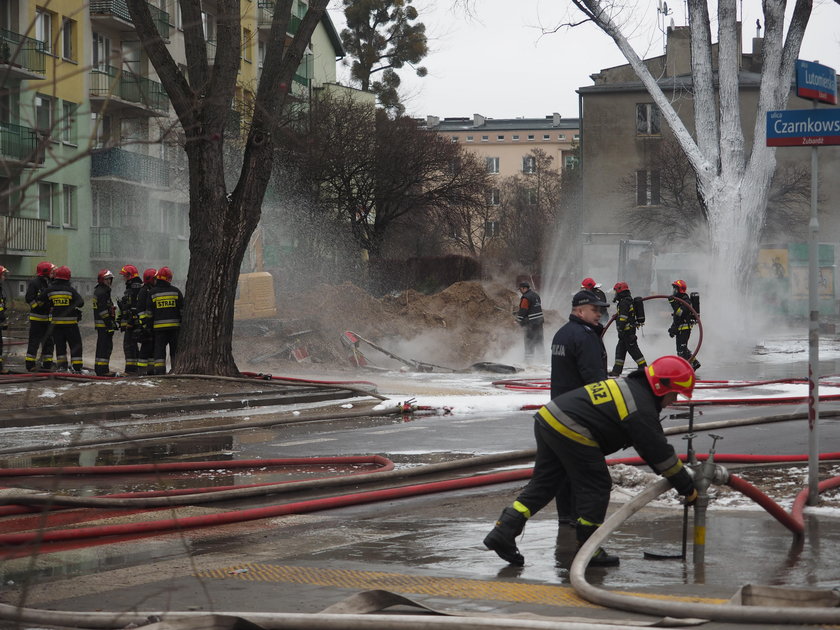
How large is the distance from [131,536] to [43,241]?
27690 mm

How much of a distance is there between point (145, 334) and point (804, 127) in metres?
12.7

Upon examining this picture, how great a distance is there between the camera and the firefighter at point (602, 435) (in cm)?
590

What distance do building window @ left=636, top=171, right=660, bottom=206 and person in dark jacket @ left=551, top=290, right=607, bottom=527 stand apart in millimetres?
43264

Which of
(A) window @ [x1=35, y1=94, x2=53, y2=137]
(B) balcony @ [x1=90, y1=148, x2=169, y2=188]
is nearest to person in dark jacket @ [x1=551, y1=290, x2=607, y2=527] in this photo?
(A) window @ [x1=35, y1=94, x2=53, y2=137]

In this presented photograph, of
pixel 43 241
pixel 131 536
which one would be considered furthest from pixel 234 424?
pixel 43 241

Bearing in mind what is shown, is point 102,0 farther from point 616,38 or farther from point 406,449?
point 406,449

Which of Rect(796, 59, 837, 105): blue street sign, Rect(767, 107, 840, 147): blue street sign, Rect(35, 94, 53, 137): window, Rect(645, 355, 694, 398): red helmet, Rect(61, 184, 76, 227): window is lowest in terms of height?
Rect(645, 355, 694, 398): red helmet

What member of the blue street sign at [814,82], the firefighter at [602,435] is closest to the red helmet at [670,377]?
the firefighter at [602,435]

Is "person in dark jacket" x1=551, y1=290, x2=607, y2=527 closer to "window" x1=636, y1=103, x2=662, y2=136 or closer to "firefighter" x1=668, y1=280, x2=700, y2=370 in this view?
"firefighter" x1=668, y1=280, x2=700, y2=370

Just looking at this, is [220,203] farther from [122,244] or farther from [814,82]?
[122,244]

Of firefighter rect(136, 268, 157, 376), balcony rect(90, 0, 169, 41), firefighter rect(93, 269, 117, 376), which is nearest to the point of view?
firefighter rect(136, 268, 157, 376)

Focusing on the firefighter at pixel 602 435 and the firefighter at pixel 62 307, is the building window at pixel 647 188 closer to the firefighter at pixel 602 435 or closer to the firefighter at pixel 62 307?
the firefighter at pixel 62 307

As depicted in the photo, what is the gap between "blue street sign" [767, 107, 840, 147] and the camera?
746 centimetres

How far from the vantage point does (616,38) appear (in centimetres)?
2738
